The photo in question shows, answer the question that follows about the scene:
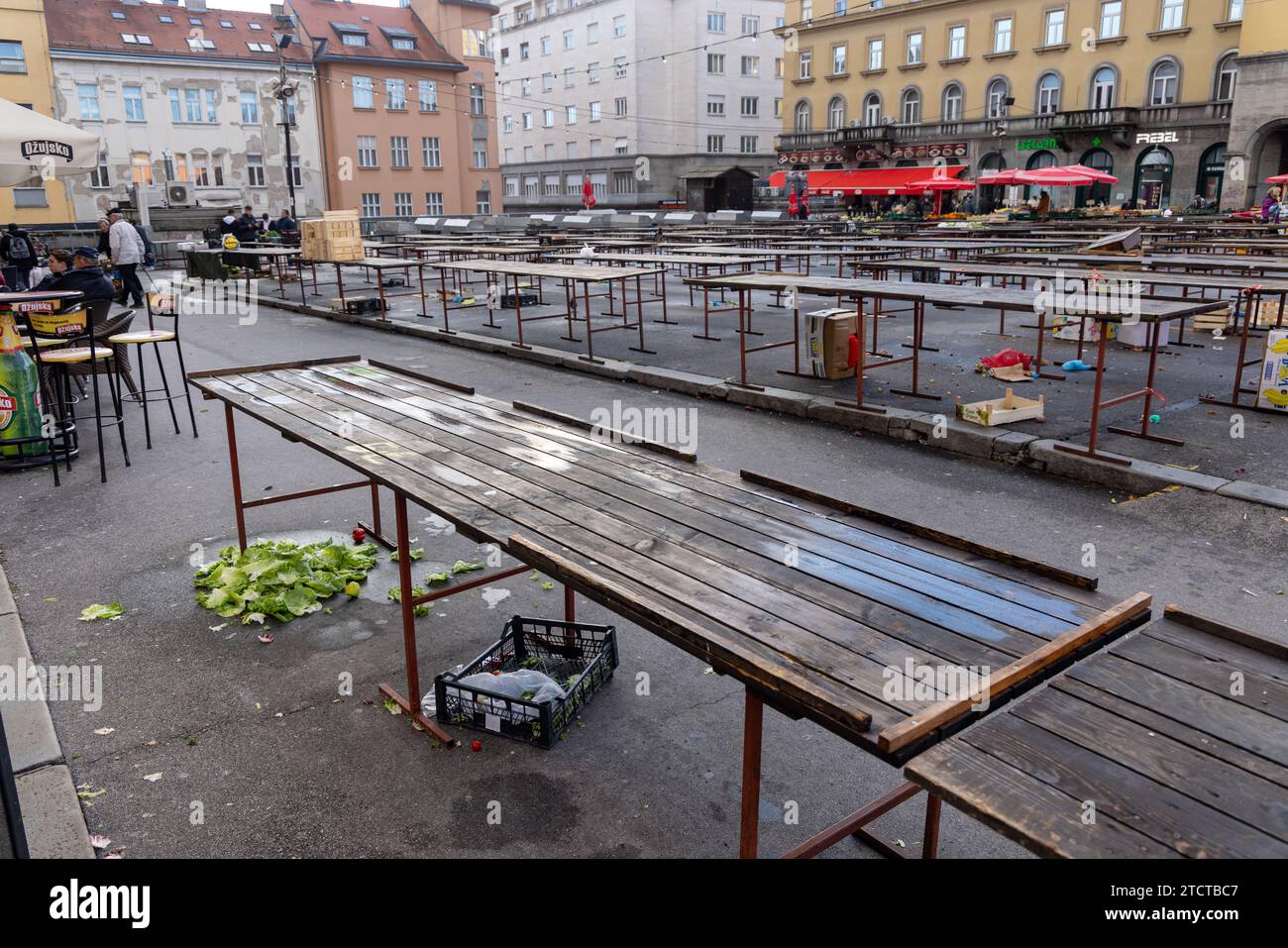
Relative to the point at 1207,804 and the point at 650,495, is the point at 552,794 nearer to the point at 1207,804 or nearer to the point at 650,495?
the point at 650,495

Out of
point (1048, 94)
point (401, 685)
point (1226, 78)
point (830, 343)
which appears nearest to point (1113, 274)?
point (830, 343)

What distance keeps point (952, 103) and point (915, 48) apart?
12.8 feet

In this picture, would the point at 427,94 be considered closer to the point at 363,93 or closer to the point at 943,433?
the point at 363,93

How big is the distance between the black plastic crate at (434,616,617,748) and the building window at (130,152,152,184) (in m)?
52.3

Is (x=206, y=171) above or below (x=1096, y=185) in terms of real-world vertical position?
above

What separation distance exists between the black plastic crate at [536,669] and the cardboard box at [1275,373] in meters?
6.85

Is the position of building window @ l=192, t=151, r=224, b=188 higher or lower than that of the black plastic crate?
higher

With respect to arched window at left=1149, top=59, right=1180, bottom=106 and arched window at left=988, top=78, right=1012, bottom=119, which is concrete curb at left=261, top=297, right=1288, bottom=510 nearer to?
arched window at left=1149, top=59, right=1180, bottom=106

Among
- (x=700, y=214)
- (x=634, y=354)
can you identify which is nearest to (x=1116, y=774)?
(x=634, y=354)

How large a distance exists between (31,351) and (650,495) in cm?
678

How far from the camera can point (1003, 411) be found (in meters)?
7.72

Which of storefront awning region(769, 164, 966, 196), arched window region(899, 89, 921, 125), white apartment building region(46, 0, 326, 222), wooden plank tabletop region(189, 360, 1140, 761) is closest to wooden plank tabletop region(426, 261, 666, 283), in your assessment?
wooden plank tabletop region(189, 360, 1140, 761)

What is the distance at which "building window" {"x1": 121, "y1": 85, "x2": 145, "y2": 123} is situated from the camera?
157ft

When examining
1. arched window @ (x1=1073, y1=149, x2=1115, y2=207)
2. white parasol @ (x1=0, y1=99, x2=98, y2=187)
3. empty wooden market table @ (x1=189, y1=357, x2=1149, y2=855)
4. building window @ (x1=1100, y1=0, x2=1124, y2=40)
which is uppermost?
building window @ (x1=1100, y1=0, x2=1124, y2=40)
